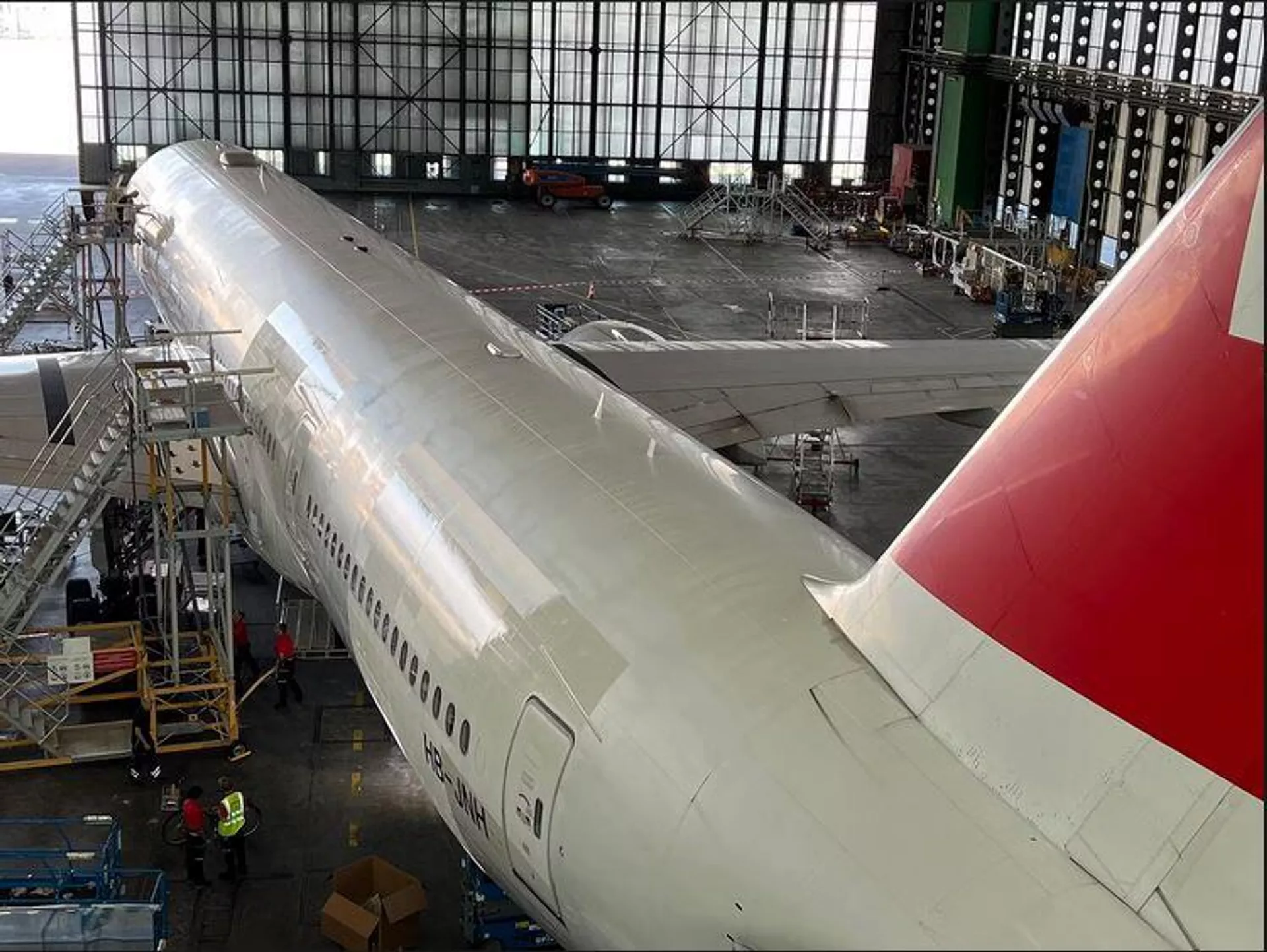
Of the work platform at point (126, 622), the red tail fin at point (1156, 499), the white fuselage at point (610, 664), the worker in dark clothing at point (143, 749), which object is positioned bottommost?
the worker in dark clothing at point (143, 749)

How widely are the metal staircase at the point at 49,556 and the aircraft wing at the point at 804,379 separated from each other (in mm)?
7842

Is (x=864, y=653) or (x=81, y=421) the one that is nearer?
(x=864, y=653)

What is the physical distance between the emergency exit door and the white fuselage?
0.08 ft

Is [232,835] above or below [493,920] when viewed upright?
above

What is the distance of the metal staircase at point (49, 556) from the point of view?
58.5ft

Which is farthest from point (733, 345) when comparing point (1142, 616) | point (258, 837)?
point (1142, 616)

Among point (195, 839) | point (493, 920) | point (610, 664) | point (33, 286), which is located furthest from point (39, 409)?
point (610, 664)

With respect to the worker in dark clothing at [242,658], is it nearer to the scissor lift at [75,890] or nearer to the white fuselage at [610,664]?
the white fuselage at [610,664]

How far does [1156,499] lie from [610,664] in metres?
4.26

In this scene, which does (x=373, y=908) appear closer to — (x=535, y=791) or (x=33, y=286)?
(x=535, y=791)

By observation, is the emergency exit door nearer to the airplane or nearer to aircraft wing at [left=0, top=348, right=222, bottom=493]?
the airplane

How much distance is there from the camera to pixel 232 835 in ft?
51.0

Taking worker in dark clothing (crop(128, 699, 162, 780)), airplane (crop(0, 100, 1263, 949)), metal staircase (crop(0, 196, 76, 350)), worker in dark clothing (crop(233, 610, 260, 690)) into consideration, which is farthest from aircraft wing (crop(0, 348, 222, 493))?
airplane (crop(0, 100, 1263, 949))

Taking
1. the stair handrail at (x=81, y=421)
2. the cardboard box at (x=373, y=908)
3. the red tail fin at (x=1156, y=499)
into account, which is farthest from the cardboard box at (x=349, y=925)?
the red tail fin at (x=1156, y=499)
